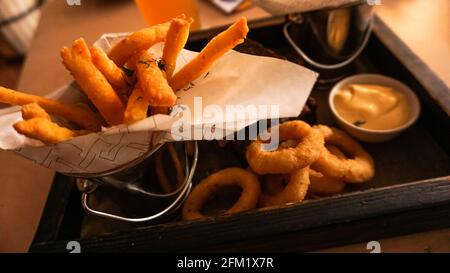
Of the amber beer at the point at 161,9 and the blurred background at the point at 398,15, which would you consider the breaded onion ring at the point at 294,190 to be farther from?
the amber beer at the point at 161,9

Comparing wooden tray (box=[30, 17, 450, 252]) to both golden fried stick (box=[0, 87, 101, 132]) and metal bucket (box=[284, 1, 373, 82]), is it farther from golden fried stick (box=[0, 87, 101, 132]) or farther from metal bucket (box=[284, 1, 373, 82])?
metal bucket (box=[284, 1, 373, 82])

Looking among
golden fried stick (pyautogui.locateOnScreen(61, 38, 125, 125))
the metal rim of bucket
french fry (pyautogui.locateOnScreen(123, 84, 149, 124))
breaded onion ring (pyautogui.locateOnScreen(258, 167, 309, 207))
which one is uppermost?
the metal rim of bucket

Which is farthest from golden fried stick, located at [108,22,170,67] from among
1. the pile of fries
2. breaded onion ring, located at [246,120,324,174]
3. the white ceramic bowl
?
the white ceramic bowl

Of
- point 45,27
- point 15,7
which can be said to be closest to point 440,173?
point 45,27

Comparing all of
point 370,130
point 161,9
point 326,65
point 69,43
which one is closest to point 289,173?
point 370,130

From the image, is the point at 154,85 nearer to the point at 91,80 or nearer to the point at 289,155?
the point at 91,80

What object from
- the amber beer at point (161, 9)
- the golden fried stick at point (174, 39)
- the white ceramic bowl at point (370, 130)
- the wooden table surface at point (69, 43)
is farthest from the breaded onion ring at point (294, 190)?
the amber beer at point (161, 9)
